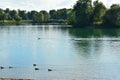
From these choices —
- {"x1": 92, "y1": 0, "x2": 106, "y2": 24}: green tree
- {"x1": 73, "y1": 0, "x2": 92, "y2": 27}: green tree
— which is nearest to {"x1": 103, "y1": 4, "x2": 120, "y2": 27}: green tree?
{"x1": 92, "y1": 0, "x2": 106, "y2": 24}: green tree

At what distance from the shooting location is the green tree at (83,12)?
478ft

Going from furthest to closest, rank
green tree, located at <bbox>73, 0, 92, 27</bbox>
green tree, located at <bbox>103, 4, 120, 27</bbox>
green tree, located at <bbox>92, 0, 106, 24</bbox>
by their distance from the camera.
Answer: green tree, located at <bbox>92, 0, 106, 24</bbox>
green tree, located at <bbox>73, 0, 92, 27</bbox>
green tree, located at <bbox>103, 4, 120, 27</bbox>

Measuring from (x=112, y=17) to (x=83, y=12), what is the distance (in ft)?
48.3

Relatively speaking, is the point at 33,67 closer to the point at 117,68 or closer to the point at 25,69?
the point at 25,69

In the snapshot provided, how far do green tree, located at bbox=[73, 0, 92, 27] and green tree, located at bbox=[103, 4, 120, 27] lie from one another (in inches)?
357

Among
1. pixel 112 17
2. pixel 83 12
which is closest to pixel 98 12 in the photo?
pixel 83 12

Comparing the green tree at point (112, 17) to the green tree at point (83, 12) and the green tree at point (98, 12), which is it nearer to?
the green tree at point (98, 12)

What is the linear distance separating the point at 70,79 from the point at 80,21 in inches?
4479

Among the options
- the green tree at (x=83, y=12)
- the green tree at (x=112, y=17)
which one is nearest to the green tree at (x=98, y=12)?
the green tree at (x=83, y=12)

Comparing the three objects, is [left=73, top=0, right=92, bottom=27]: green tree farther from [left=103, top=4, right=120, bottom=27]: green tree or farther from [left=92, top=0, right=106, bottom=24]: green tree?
[left=103, top=4, right=120, bottom=27]: green tree

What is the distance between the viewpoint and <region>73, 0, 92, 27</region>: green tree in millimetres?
145625

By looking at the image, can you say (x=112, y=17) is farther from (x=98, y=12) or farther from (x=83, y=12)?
(x=83, y=12)

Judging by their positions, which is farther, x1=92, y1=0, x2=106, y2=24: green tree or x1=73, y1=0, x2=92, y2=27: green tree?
x1=92, y1=0, x2=106, y2=24: green tree

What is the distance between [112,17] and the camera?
450ft
